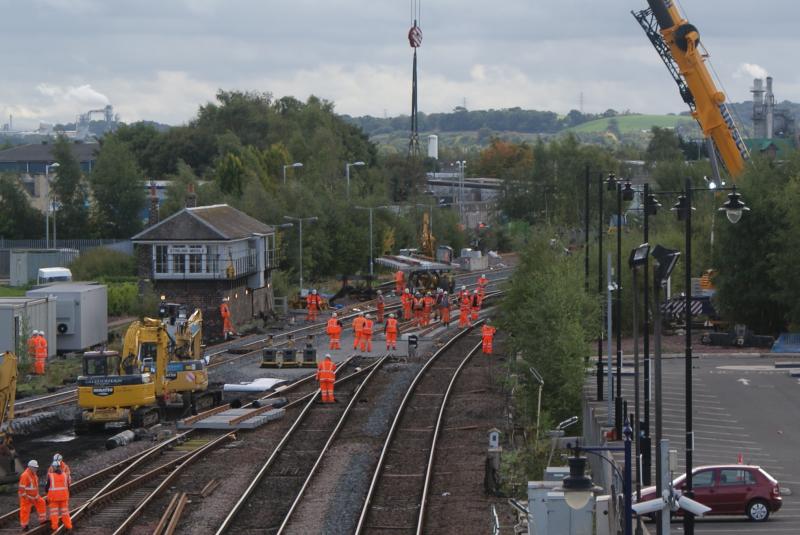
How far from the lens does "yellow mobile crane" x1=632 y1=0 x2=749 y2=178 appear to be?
55.5 metres

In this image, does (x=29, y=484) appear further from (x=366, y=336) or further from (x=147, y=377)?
(x=366, y=336)

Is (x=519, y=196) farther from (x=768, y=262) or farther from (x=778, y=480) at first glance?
(x=778, y=480)

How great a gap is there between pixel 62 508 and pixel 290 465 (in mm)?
6637

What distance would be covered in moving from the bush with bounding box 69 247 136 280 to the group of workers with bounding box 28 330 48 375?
90.6 feet

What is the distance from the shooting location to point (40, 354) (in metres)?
43.4

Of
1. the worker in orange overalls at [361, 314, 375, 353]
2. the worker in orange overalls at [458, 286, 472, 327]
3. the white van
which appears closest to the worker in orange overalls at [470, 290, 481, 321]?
the worker in orange overalls at [458, 286, 472, 327]

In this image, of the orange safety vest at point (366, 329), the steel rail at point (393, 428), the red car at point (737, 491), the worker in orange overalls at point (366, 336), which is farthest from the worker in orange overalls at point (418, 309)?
the red car at point (737, 491)

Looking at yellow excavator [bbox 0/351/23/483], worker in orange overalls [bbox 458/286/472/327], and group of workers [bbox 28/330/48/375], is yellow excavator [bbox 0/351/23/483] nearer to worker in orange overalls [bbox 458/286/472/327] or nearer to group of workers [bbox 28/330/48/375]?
group of workers [bbox 28/330/48/375]

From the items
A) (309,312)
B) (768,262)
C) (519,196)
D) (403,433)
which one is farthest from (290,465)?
(519,196)

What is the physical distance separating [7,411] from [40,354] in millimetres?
16727

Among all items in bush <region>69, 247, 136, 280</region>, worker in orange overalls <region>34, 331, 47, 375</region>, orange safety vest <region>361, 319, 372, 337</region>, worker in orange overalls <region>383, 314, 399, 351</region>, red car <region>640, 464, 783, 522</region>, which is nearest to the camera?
red car <region>640, 464, 783, 522</region>

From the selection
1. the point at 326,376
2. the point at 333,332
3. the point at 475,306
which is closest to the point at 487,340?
the point at 333,332

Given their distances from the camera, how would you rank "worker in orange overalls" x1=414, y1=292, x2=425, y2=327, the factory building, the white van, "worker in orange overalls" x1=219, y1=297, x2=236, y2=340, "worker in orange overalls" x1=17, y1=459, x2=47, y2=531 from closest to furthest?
"worker in orange overalls" x1=17, y1=459, x2=47, y2=531 → "worker in orange overalls" x1=219, y1=297, x2=236, y2=340 → the factory building → "worker in orange overalls" x1=414, y1=292, x2=425, y2=327 → the white van

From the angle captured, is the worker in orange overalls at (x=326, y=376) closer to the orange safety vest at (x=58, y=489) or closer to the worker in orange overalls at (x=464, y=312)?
the orange safety vest at (x=58, y=489)
